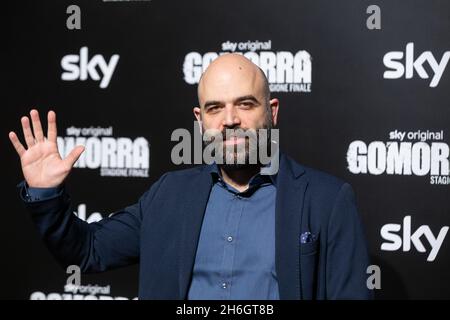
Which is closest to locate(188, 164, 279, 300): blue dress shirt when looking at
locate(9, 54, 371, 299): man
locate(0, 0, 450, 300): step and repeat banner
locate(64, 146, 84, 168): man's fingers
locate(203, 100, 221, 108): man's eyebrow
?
locate(9, 54, 371, 299): man

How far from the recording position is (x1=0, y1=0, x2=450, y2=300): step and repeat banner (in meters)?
2.20

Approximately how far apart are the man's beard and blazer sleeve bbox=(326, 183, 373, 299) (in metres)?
0.25

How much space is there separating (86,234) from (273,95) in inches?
42.5

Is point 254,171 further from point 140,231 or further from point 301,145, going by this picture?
point 301,145

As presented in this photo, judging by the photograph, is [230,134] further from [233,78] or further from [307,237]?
[307,237]

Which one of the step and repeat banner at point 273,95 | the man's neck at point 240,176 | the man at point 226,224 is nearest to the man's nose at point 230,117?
the man at point 226,224

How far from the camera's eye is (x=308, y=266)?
→ 1397mm

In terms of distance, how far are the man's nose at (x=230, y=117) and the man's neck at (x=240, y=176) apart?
13cm

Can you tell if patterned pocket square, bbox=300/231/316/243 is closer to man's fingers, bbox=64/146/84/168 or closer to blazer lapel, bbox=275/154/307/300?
blazer lapel, bbox=275/154/307/300

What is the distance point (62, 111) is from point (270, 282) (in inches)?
58.7

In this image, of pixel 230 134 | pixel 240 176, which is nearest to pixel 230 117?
pixel 230 134

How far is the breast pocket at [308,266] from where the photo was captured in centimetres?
139

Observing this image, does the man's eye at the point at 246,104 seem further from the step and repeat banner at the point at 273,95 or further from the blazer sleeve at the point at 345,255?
the step and repeat banner at the point at 273,95
